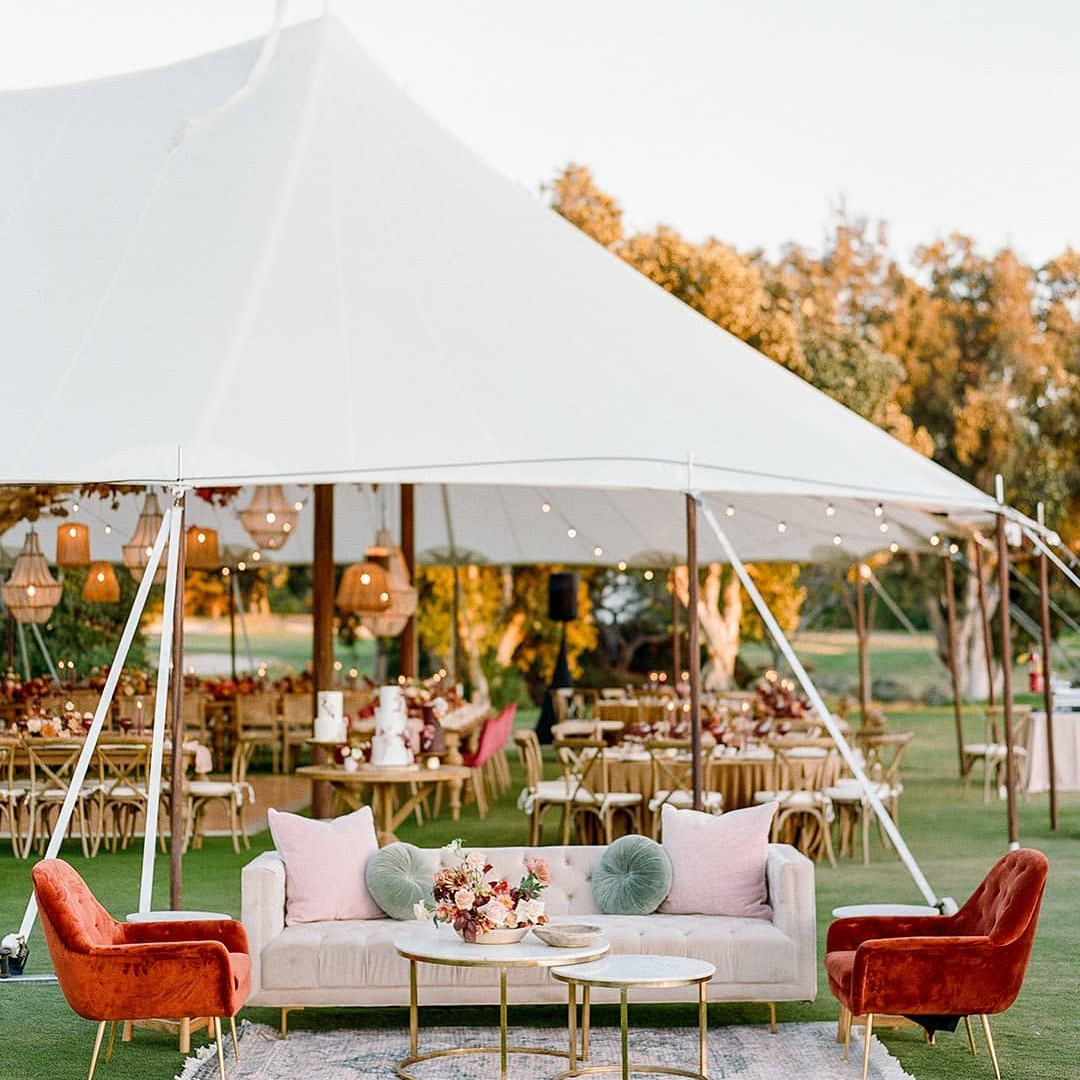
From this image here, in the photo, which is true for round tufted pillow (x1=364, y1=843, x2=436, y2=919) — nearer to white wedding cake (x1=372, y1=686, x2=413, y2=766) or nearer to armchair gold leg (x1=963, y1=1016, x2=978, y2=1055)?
armchair gold leg (x1=963, y1=1016, x2=978, y2=1055)

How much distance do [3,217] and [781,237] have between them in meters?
20.1

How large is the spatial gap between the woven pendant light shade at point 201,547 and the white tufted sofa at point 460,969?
7174 mm

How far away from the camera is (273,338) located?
8.11 m

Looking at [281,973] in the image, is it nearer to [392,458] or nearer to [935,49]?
[392,458]

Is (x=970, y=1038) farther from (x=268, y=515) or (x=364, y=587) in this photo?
(x=268, y=515)

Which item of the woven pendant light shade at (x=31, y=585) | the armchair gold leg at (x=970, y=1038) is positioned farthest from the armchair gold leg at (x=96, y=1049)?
the woven pendant light shade at (x=31, y=585)

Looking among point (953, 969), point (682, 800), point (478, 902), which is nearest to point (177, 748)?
point (478, 902)

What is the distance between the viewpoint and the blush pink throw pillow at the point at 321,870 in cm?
679

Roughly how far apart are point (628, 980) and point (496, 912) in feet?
1.99

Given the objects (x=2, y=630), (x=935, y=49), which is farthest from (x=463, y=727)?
(x=935, y=49)

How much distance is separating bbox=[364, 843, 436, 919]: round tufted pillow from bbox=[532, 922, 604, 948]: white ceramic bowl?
3.24 feet

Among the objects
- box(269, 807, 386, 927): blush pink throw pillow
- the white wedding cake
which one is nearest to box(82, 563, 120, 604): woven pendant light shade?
the white wedding cake

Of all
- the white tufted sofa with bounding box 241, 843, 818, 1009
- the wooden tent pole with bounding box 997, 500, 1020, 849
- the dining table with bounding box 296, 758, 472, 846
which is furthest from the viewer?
the dining table with bounding box 296, 758, 472, 846

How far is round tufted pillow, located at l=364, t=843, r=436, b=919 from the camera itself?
6832 mm
